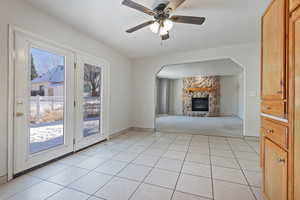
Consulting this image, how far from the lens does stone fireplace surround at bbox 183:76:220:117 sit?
8508 mm

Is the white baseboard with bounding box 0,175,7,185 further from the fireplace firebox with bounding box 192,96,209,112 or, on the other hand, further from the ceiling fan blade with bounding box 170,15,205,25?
the fireplace firebox with bounding box 192,96,209,112

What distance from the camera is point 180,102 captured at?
9477mm

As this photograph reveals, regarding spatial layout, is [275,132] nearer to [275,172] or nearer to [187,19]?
[275,172]

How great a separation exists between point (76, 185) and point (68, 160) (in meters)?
0.89

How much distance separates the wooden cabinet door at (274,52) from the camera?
3.47ft

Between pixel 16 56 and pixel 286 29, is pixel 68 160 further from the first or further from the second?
pixel 286 29

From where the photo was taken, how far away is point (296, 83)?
0.92m

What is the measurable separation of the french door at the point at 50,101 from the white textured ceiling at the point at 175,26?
0.59 metres

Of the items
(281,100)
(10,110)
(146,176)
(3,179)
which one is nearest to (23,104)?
(10,110)

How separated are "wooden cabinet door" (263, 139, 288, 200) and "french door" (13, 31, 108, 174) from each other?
2.94 meters

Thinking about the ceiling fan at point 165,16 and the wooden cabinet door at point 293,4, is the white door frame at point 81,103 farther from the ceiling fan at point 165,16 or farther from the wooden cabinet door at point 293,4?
the wooden cabinet door at point 293,4

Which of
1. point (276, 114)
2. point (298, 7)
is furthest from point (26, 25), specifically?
point (276, 114)

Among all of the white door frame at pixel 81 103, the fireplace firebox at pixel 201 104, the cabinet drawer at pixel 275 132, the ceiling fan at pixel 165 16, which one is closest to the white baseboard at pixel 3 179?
the white door frame at pixel 81 103

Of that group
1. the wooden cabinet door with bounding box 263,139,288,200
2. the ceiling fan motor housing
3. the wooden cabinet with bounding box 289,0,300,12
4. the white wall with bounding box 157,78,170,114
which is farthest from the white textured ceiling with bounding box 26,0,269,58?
the white wall with bounding box 157,78,170,114
